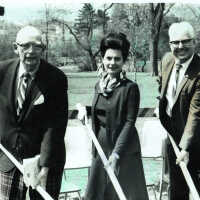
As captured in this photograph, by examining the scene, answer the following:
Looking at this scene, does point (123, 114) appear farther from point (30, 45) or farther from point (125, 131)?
point (30, 45)

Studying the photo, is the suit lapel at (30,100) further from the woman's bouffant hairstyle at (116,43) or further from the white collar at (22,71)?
the woman's bouffant hairstyle at (116,43)

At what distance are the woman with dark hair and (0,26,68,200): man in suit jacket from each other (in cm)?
37

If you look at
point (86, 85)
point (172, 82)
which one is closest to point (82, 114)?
point (86, 85)

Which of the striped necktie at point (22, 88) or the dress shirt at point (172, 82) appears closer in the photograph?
the striped necktie at point (22, 88)

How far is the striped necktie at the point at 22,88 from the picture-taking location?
8.21 ft

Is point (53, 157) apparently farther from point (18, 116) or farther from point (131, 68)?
point (131, 68)

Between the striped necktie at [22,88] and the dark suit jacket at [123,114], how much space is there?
2.07ft

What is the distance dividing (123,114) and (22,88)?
739 millimetres

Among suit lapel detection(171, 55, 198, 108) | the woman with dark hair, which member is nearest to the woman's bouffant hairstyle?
the woman with dark hair

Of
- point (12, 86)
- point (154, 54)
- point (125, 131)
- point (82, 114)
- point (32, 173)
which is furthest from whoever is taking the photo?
point (154, 54)

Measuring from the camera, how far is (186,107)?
2980 millimetres

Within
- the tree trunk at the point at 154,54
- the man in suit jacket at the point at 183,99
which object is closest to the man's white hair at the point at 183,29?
the man in suit jacket at the point at 183,99

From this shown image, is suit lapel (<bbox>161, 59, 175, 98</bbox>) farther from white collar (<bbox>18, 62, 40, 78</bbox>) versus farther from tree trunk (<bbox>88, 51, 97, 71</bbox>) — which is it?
white collar (<bbox>18, 62, 40, 78</bbox>)

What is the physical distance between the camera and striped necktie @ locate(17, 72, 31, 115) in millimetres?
2502
